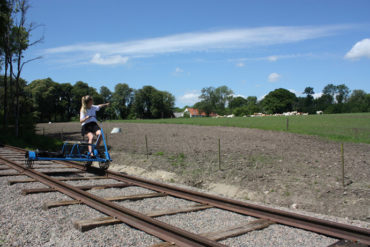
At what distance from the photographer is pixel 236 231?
4.69m

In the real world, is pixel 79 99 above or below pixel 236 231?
above

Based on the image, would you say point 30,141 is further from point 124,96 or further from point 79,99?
point 124,96

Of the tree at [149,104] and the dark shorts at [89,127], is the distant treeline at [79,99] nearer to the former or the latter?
the tree at [149,104]

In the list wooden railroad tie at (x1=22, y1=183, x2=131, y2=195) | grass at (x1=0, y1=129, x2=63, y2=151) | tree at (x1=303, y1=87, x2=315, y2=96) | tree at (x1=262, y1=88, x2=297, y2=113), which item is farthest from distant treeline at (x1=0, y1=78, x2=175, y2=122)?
tree at (x1=303, y1=87, x2=315, y2=96)

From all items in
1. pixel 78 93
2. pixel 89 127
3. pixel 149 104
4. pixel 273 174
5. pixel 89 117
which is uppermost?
pixel 78 93

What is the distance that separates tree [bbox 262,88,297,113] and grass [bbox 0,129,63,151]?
13682cm

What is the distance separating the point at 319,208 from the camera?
302 inches

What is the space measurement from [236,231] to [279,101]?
15261 centimetres

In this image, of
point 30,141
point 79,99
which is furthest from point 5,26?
point 79,99

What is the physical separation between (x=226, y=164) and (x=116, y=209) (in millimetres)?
6802

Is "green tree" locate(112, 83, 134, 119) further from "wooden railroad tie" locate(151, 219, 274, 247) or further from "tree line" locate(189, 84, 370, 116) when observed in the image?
"wooden railroad tie" locate(151, 219, 274, 247)

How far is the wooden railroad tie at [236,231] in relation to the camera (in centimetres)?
441

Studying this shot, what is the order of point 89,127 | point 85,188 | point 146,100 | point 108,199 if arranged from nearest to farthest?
point 108,199
point 85,188
point 89,127
point 146,100

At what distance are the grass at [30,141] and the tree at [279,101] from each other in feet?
449
